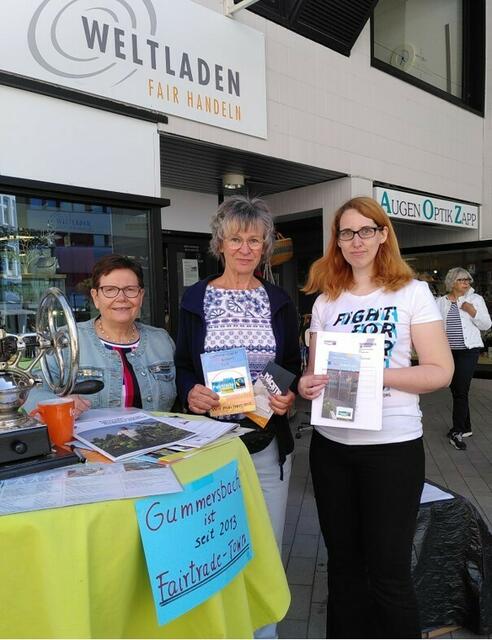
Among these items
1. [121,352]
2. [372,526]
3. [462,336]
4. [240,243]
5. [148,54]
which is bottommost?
[372,526]

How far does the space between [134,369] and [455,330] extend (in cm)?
478

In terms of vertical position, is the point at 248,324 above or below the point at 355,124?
below

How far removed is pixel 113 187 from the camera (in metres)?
Answer: 3.84

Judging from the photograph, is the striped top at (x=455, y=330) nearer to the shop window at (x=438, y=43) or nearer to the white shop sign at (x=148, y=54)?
the white shop sign at (x=148, y=54)

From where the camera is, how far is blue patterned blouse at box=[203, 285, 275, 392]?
204 centimetres

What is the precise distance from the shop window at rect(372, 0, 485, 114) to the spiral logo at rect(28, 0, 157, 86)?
435 centimetres

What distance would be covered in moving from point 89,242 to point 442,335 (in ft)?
10.4

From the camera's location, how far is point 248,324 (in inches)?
81.2

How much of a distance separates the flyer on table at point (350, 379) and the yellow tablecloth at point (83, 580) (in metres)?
0.62

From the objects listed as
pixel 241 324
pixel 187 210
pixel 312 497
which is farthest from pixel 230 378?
A: pixel 187 210

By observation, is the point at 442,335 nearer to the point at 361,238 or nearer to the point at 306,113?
the point at 361,238

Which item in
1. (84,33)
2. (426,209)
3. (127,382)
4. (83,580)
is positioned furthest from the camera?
(426,209)

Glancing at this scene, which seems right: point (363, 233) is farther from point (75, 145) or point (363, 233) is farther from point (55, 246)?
point (55, 246)

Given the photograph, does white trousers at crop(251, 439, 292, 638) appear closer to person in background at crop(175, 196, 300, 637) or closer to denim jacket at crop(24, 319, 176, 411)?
person in background at crop(175, 196, 300, 637)
